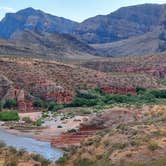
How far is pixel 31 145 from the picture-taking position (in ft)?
202

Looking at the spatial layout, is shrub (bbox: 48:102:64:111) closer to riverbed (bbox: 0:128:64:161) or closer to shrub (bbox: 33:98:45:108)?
shrub (bbox: 33:98:45:108)

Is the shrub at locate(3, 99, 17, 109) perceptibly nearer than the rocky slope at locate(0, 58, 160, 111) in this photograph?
Yes

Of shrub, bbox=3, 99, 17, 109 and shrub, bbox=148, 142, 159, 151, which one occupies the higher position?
shrub, bbox=148, 142, 159, 151

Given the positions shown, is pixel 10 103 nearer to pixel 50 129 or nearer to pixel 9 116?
pixel 9 116

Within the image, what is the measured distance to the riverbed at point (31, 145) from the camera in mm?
54263

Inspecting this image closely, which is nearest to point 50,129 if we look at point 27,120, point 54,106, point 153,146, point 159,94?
point 27,120

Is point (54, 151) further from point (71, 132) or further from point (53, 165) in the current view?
point (53, 165)

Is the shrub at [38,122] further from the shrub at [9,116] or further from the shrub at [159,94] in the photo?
the shrub at [159,94]

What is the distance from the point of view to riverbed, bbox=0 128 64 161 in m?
54.3

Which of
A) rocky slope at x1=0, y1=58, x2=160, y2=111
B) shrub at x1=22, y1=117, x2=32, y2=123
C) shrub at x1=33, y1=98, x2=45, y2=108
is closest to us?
shrub at x1=22, y1=117, x2=32, y2=123

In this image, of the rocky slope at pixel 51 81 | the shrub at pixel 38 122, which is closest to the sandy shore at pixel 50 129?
the shrub at pixel 38 122

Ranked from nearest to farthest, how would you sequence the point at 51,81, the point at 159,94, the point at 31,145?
the point at 31,145 → the point at 159,94 → the point at 51,81

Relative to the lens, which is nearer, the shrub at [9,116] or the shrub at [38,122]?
the shrub at [38,122]

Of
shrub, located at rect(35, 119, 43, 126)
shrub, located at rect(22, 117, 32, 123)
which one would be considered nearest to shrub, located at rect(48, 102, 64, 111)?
shrub, located at rect(22, 117, 32, 123)
